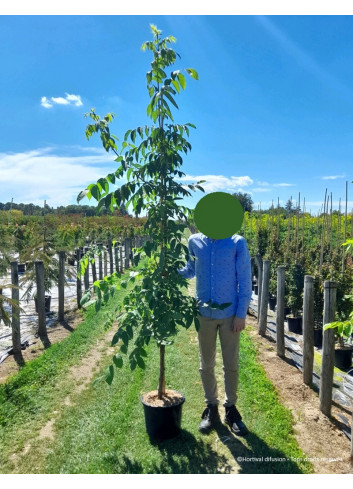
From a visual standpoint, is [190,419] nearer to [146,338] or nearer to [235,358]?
[235,358]

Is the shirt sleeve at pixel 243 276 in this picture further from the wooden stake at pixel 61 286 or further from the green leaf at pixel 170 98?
the wooden stake at pixel 61 286

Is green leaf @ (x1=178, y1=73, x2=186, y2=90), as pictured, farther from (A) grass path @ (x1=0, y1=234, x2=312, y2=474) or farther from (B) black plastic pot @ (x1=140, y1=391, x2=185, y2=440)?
(A) grass path @ (x1=0, y1=234, x2=312, y2=474)

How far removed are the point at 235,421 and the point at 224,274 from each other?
4.63 feet

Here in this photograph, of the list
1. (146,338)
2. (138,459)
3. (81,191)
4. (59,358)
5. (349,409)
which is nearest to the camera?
(81,191)

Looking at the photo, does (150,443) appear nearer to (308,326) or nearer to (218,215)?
(218,215)

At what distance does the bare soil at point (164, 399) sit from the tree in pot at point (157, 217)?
1.4 inches

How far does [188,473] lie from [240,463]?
1.48ft

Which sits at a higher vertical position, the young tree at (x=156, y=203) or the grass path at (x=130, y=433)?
the young tree at (x=156, y=203)

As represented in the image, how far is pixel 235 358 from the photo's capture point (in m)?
3.62

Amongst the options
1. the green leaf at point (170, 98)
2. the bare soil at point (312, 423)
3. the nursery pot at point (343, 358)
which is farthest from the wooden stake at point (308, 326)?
the green leaf at point (170, 98)

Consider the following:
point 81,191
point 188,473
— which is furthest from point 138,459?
point 81,191

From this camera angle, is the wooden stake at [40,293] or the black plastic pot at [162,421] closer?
the black plastic pot at [162,421]

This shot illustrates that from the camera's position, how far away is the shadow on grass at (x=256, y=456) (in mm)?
3090

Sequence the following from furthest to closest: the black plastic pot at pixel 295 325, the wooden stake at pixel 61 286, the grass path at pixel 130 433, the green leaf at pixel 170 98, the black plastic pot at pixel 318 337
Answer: the wooden stake at pixel 61 286, the black plastic pot at pixel 295 325, the black plastic pot at pixel 318 337, the grass path at pixel 130 433, the green leaf at pixel 170 98
